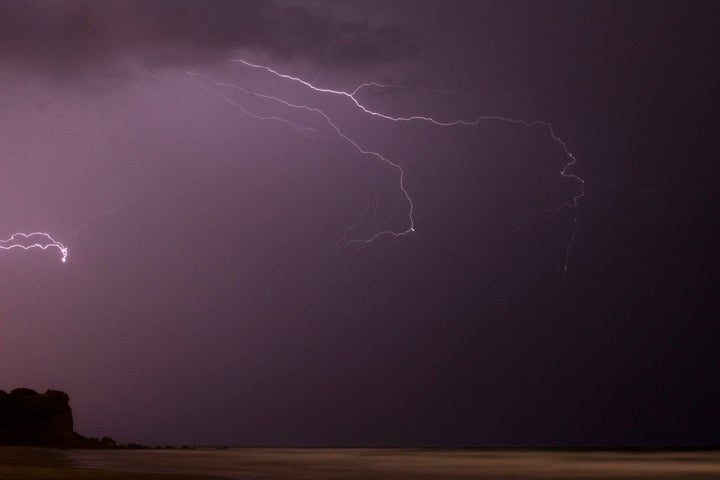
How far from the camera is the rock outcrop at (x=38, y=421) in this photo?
5609 cm

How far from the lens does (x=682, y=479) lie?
1822 centimetres

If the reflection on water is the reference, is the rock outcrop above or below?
above

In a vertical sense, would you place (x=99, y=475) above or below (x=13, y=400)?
below

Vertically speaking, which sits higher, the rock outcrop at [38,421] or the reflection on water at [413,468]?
the rock outcrop at [38,421]

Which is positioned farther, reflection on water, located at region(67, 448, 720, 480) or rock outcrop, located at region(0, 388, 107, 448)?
rock outcrop, located at region(0, 388, 107, 448)

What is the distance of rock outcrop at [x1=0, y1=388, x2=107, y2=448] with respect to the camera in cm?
5609

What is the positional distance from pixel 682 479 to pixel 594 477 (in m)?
2.06

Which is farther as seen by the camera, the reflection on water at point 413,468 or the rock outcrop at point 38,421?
the rock outcrop at point 38,421

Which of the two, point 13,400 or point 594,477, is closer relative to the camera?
point 594,477

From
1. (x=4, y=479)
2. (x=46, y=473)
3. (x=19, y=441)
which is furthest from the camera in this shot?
(x=19, y=441)

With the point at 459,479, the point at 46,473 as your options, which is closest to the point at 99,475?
the point at 46,473

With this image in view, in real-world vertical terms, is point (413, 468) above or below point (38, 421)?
below

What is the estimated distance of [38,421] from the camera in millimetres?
57344

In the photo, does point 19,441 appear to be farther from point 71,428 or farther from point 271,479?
point 271,479
